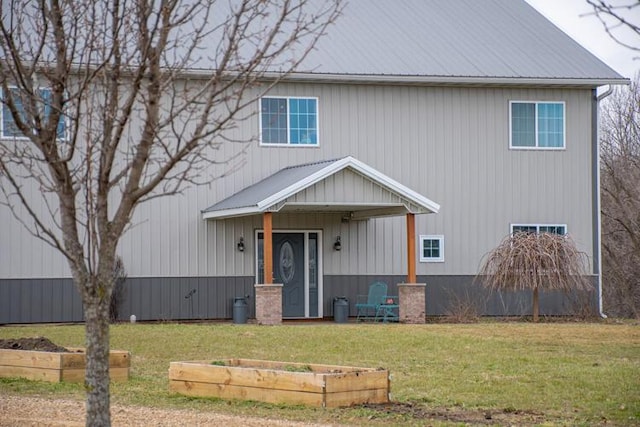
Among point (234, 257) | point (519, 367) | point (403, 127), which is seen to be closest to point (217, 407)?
point (519, 367)

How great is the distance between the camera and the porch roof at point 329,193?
21000mm

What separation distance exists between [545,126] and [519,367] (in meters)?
12.4

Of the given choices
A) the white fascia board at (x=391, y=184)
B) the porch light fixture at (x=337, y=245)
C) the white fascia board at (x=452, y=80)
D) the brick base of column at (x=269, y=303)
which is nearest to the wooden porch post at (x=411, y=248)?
the white fascia board at (x=391, y=184)

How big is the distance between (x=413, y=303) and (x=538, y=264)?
9.34ft

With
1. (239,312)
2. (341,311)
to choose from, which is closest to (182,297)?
(239,312)

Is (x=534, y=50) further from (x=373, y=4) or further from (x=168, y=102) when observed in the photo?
(x=168, y=102)

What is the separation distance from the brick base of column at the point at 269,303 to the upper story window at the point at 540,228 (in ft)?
21.4

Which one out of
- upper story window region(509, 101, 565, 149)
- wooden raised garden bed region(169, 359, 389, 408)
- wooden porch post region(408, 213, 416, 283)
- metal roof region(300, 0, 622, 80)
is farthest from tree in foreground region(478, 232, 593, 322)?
wooden raised garden bed region(169, 359, 389, 408)

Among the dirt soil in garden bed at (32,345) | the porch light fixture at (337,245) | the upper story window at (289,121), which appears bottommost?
the dirt soil in garden bed at (32,345)

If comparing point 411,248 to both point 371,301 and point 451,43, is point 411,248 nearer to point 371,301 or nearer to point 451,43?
point 371,301

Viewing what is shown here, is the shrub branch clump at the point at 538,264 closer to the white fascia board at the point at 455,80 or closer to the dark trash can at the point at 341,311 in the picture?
the dark trash can at the point at 341,311

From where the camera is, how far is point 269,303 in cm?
2150

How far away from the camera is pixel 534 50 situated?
25672 mm

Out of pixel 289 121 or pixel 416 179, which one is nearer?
pixel 289 121
